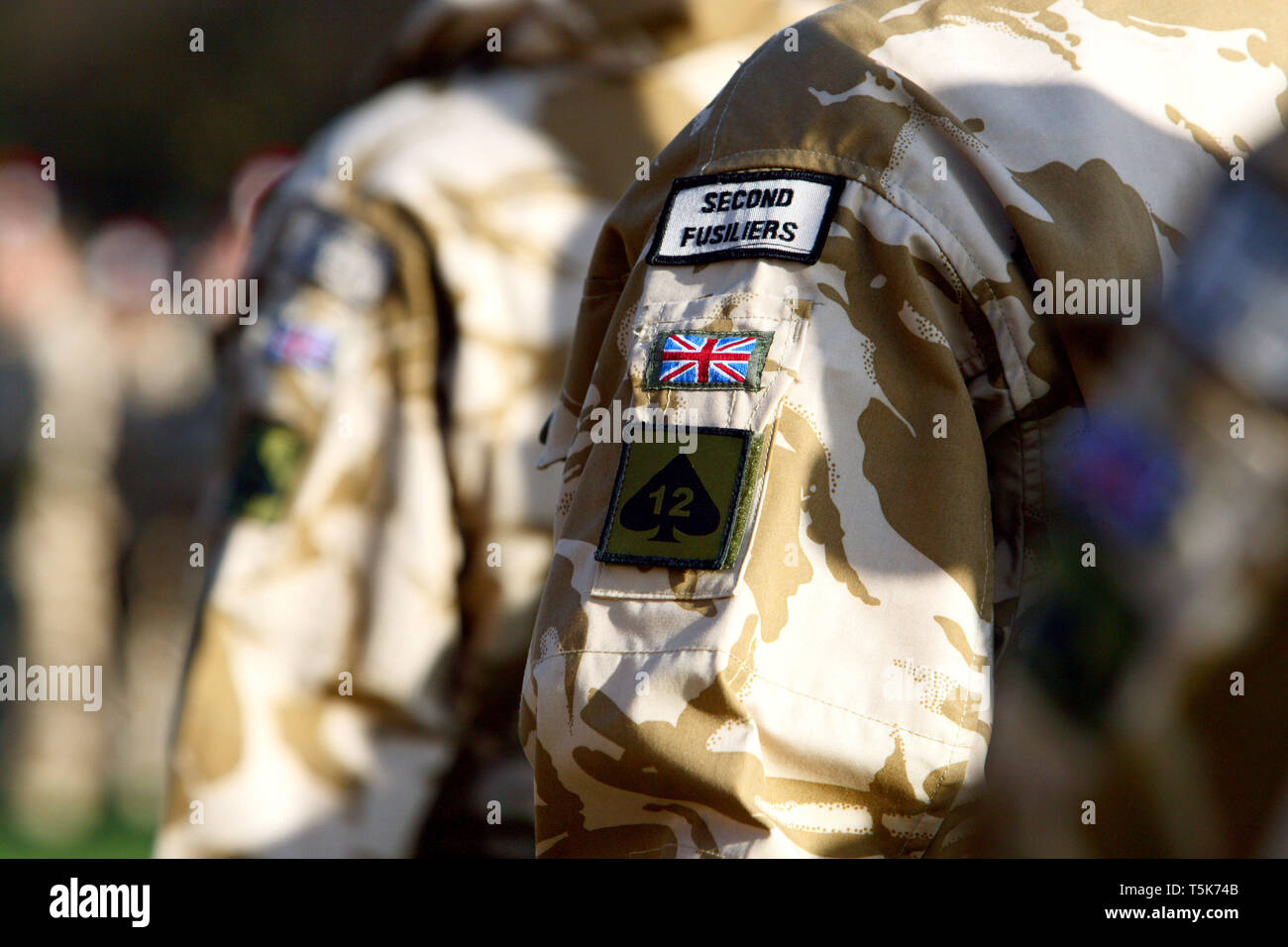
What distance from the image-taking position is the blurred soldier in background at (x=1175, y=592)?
0.91 meters

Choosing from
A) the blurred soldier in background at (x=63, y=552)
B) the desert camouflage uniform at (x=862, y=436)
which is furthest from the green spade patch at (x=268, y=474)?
the blurred soldier in background at (x=63, y=552)

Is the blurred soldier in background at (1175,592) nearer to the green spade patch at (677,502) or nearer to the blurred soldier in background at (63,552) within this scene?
the green spade patch at (677,502)

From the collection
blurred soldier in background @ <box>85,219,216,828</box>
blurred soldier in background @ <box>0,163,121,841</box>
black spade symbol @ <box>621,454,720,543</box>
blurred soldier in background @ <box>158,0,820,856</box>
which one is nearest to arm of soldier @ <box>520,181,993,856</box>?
black spade symbol @ <box>621,454,720,543</box>

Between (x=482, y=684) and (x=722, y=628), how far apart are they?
0.95 metres

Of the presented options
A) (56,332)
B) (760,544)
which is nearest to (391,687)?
(760,544)

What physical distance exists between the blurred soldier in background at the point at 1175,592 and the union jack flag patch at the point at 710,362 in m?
0.22

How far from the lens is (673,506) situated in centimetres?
101

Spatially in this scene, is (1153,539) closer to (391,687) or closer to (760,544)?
(760,544)

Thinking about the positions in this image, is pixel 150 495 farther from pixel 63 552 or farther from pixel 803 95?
pixel 803 95

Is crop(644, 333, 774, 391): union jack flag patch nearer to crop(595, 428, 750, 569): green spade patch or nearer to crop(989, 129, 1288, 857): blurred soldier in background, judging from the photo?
crop(595, 428, 750, 569): green spade patch

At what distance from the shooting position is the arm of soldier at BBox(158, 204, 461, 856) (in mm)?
1787

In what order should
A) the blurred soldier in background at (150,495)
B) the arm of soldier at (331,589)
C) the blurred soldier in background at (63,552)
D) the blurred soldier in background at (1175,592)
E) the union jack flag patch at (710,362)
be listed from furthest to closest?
the blurred soldier in background at (150,495)
the blurred soldier in background at (63,552)
the arm of soldier at (331,589)
the union jack flag patch at (710,362)
the blurred soldier in background at (1175,592)

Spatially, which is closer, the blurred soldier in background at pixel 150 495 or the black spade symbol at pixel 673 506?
the black spade symbol at pixel 673 506

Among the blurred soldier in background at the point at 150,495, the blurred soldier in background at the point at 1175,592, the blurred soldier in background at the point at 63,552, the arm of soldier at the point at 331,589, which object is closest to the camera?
the blurred soldier in background at the point at 1175,592
